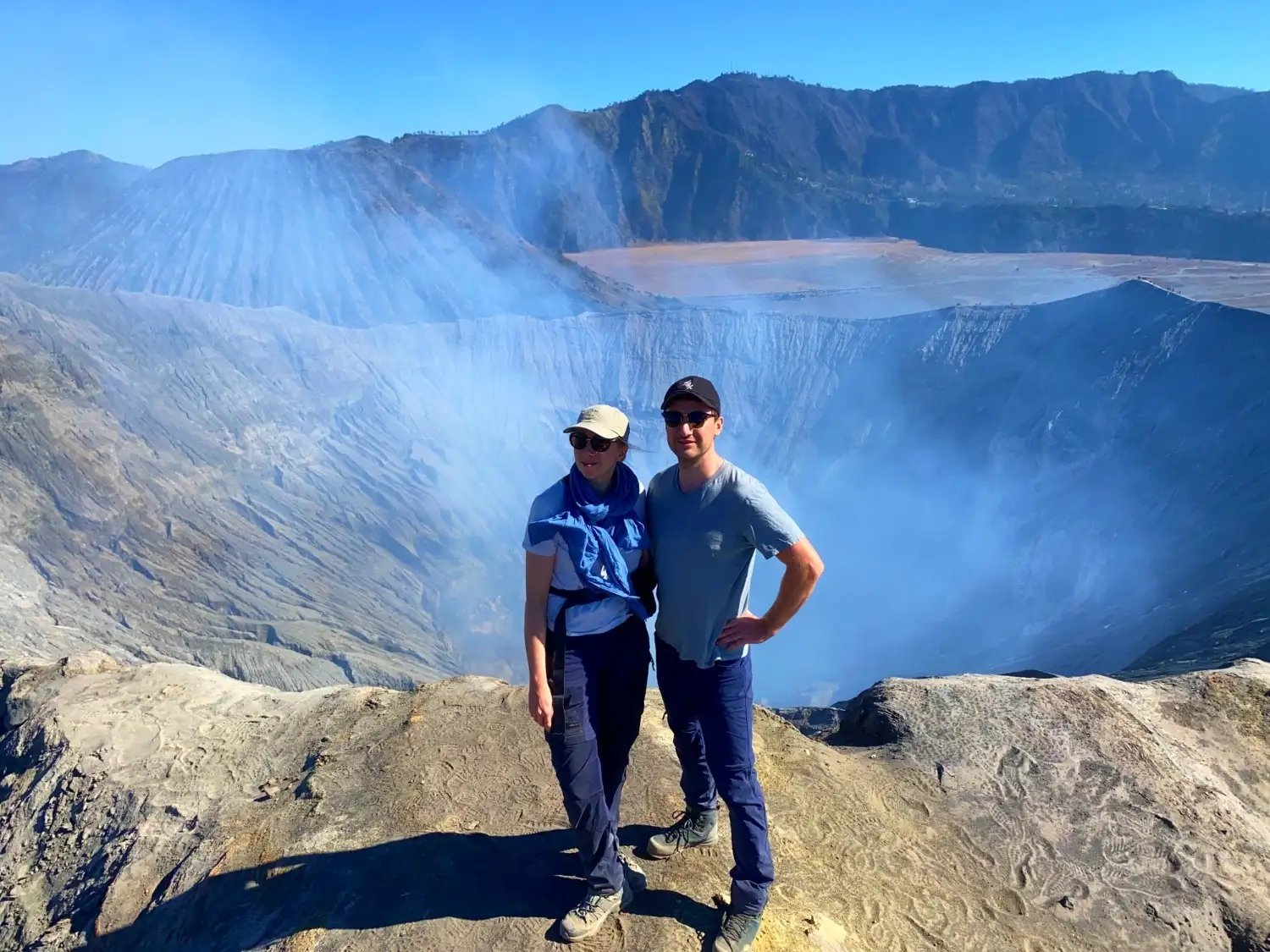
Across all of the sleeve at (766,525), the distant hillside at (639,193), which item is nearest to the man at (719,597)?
the sleeve at (766,525)

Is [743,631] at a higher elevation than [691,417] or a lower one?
lower

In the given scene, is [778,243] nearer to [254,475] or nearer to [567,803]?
[254,475]

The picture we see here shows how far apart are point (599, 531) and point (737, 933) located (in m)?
1.80

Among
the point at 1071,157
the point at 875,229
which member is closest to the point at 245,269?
the point at 875,229

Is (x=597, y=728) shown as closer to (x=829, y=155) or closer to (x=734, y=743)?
(x=734, y=743)

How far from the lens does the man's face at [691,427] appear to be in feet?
9.97

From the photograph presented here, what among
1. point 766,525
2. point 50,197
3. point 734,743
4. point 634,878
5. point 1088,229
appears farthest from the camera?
point 50,197

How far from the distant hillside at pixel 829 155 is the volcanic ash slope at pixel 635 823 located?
63.7 metres

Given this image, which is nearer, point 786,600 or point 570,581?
point 786,600

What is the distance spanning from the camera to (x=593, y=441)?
3.07 m

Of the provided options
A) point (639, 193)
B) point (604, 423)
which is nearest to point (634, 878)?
point (604, 423)

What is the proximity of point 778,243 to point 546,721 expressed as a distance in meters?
70.4

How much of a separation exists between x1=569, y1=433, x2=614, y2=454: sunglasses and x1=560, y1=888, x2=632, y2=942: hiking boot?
1.95m

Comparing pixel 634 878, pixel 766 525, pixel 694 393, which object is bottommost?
pixel 634 878
